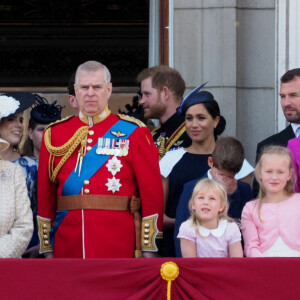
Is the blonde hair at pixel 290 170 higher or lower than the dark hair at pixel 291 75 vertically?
lower

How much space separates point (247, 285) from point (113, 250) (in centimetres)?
108

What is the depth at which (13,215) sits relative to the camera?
6.10 m

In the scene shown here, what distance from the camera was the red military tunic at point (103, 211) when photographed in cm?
643

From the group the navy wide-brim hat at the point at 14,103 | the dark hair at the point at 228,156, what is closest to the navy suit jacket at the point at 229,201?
the dark hair at the point at 228,156

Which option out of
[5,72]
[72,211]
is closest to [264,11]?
[72,211]

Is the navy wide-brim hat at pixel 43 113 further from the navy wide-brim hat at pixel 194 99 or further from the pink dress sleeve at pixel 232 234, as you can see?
the pink dress sleeve at pixel 232 234

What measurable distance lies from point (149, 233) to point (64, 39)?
7.86 m

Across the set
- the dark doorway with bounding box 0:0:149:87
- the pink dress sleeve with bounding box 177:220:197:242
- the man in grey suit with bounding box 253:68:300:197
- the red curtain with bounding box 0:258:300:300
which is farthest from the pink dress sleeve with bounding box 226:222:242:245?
the dark doorway with bounding box 0:0:149:87

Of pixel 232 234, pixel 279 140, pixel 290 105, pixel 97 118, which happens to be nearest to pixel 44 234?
pixel 97 118

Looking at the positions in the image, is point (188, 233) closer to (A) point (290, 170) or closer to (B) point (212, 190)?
(B) point (212, 190)

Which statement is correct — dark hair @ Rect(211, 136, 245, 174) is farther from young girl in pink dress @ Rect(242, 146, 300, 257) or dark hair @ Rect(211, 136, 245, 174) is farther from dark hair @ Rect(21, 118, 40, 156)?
dark hair @ Rect(21, 118, 40, 156)

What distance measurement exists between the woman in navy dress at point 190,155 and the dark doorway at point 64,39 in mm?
6318

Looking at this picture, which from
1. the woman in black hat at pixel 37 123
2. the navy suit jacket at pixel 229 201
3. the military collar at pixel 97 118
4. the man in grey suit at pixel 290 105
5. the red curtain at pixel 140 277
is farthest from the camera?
the woman in black hat at pixel 37 123

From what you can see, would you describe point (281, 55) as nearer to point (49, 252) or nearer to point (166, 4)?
point (166, 4)
